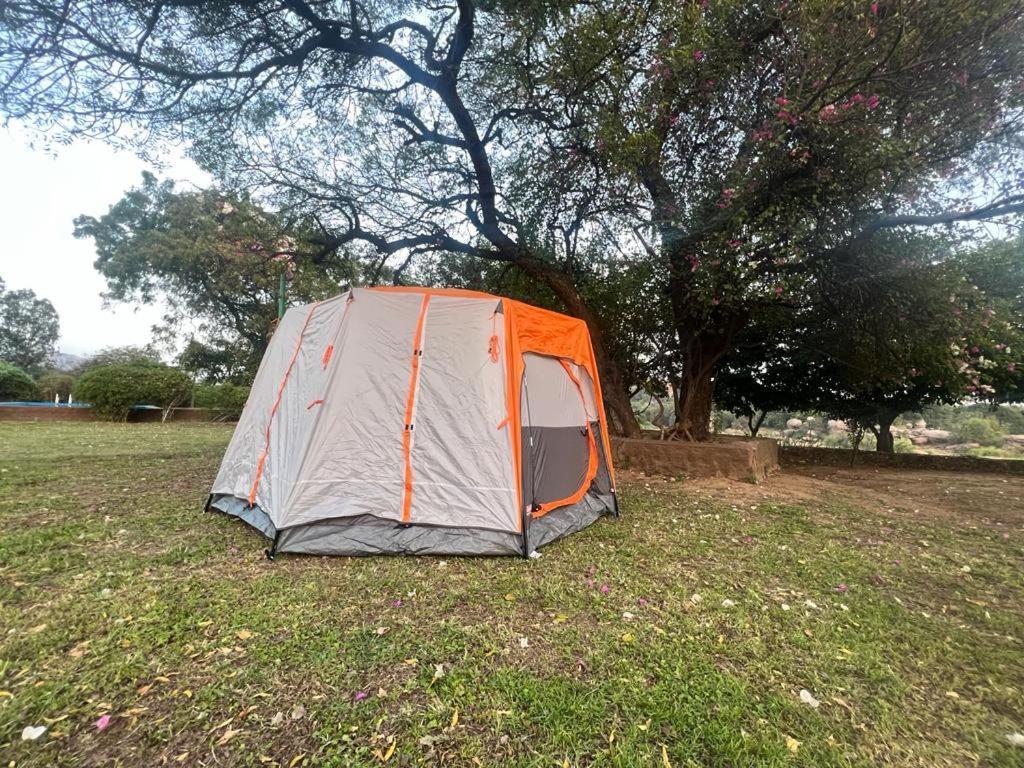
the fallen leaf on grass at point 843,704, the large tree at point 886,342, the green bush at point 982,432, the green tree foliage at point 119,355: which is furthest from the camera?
the green tree foliage at point 119,355

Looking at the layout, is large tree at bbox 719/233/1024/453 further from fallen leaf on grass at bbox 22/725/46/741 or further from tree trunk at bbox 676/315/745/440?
fallen leaf on grass at bbox 22/725/46/741

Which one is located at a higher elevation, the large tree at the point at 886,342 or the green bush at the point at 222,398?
the large tree at the point at 886,342

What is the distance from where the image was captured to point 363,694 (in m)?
1.91

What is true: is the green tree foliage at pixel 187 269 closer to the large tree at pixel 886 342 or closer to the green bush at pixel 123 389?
the green bush at pixel 123 389

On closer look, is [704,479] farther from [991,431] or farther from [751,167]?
[991,431]

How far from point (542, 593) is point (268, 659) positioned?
1.52 m

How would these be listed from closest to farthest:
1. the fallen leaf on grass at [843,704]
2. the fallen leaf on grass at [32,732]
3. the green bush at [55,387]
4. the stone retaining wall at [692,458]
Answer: the fallen leaf on grass at [32,732] → the fallen leaf on grass at [843,704] → the stone retaining wall at [692,458] → the green bush at [55,387]

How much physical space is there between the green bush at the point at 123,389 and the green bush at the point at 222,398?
1.56m

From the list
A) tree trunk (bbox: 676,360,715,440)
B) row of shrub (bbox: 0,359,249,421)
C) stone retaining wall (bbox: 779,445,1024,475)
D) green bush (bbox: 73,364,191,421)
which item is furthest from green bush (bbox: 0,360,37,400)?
stone retaining wall (bbox: 779,445,1024,475)

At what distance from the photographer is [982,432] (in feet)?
79.1

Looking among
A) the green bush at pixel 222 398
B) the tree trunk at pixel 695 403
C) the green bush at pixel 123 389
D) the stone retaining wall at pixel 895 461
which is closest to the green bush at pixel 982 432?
the stone retaining wall at pixel 895 461

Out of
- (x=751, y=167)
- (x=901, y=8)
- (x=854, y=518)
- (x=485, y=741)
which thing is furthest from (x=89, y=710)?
(x=901, y=8)

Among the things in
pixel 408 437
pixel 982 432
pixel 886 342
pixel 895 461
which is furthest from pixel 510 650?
pixel 982 432

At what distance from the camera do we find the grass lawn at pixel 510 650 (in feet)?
5.57
